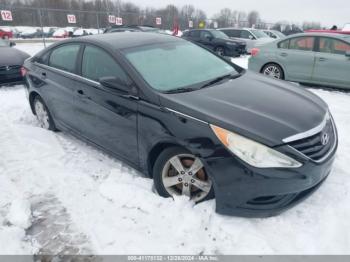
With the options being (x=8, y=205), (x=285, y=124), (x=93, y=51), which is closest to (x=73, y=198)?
(x=8, y=205)

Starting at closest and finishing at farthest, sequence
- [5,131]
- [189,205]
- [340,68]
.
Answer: [189,205]
[5,131]
[340,68]

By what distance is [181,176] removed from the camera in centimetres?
278

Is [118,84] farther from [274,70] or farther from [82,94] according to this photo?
[274,70]

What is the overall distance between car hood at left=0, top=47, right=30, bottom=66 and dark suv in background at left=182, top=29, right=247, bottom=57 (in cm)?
Answer: 900

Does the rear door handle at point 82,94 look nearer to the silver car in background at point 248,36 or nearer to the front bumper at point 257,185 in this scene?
the front bumper at point 257,185

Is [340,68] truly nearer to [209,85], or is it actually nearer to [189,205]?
[209,85]

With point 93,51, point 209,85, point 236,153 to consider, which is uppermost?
point 93,51

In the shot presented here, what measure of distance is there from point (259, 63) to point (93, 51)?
5.69 meters

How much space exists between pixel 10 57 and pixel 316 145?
25.8 feet

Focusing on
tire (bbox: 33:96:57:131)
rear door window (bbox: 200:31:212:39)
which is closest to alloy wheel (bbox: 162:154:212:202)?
tire (bbox: 33:96:57:131)

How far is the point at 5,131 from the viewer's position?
464cm

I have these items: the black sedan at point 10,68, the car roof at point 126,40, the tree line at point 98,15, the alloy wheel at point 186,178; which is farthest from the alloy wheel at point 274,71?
the tree line at point 98,15

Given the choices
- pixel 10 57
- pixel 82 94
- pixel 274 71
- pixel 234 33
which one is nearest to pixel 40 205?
pixel 82 94

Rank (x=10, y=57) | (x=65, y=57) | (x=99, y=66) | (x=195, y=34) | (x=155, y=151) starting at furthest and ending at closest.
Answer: (x=195, y=34) → (x=10, y=57) → (x=65, y=57) → (x=99, y=66) → (x=155, y=151)
